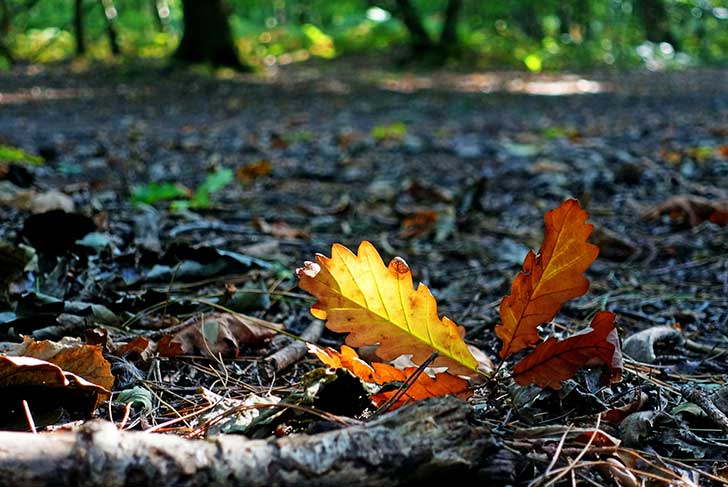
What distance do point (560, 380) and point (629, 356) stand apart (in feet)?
1.61

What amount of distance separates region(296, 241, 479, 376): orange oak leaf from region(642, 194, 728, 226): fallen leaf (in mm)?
2196

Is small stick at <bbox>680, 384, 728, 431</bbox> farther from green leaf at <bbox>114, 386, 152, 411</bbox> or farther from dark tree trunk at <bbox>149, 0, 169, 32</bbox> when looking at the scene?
dark tree trunk at <bbox>149, 0, 169, 32</bbox>

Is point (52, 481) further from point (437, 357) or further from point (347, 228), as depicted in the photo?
point (347, 228)

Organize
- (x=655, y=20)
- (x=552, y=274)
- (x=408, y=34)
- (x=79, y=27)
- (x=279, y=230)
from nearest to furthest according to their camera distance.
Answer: (x=552, y=274) → (x=279, y=230) → (x=79, y=27) → (x=655, y=20) → (x=408, y=34)

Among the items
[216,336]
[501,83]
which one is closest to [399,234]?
[216,336]

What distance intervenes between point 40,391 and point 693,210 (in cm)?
271

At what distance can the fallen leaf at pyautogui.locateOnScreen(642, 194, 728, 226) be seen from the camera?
9.62 feet

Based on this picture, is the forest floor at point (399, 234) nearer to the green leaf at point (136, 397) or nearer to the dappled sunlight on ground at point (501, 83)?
the green leaf at point (136, 397)

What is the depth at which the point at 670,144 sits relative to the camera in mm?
5191

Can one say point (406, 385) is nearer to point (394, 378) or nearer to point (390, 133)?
point (394, 378)

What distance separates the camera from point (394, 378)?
1201 millimetres

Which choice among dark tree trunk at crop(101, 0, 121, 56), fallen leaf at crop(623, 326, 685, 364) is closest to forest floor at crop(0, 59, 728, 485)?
fallen leaf at crop(623, 326, 685, 364)

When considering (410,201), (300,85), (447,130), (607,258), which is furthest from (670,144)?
(300,85)

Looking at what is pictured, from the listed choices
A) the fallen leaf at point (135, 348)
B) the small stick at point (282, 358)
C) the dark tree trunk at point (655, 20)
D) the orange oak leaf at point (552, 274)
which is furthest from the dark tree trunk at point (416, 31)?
the orange oak leaf at point (552, 274)
